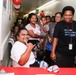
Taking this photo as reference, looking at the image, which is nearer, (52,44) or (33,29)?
(52,44)

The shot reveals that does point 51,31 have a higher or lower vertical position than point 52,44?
higher

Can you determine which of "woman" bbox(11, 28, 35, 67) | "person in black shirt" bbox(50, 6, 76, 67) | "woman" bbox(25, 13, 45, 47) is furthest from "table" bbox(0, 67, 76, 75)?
"woman" bbox(25, 13, 45, 47)

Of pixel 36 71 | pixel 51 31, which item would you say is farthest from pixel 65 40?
pixel 36 71

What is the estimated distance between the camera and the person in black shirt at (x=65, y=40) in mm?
2795

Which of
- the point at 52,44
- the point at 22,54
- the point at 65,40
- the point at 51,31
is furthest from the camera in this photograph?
the point at 51,31

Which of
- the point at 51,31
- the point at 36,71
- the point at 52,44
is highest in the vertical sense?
the point at 51,31

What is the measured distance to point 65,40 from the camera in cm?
286

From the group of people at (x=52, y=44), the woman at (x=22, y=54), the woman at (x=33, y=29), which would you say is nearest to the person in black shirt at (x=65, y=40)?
the group of people at (x=52, y=44)

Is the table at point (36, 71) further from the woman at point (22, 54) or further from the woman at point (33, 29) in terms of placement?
the woman at point (33, 29)

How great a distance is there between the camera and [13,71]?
6.15 ft

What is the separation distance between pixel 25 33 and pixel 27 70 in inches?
24.4

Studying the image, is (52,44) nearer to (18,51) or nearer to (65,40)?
(65,40)

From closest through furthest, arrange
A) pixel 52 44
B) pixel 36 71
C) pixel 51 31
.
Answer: pixel 36 71 < pixel 52 44 < pixel 51 31

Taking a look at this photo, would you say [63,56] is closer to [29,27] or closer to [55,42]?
[55,42]
